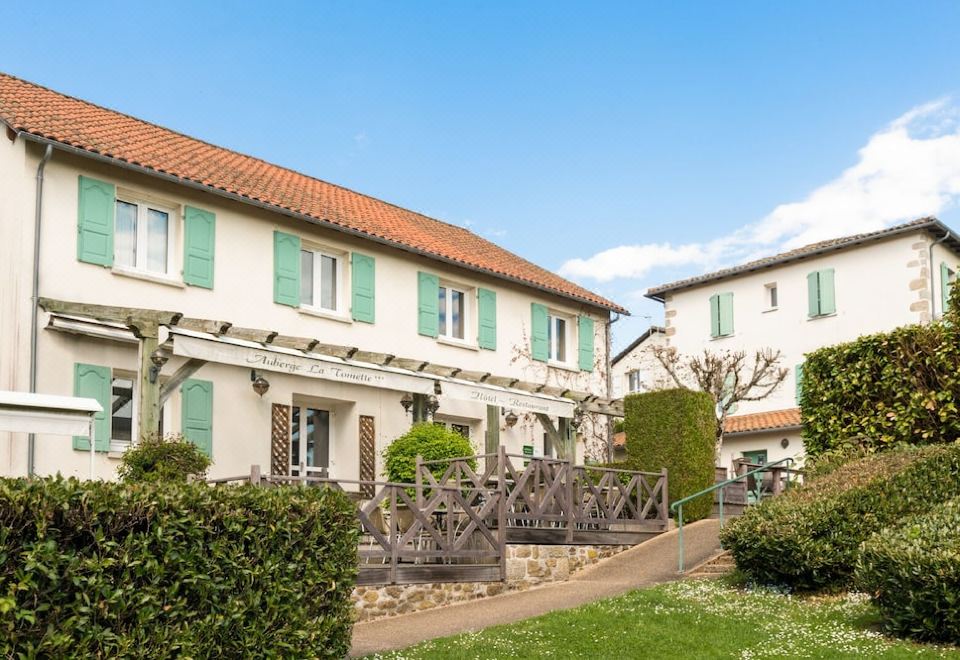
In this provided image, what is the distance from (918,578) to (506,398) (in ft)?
31.5

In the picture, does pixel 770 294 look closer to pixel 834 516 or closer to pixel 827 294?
pixel 827 294

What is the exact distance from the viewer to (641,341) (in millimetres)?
44438

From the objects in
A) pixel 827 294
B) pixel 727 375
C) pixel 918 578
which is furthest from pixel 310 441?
pixel 827 294

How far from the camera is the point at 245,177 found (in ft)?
63.6

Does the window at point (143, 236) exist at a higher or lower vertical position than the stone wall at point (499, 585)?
higher

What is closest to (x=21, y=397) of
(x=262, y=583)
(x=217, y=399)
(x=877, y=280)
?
(x=262, y=583)

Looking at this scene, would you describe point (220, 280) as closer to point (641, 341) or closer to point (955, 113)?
point (955, 113)

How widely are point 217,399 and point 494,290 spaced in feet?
23.5

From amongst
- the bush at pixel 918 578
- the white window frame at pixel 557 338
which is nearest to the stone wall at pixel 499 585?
the bush at pixel 918 578

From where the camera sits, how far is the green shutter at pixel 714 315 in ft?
109

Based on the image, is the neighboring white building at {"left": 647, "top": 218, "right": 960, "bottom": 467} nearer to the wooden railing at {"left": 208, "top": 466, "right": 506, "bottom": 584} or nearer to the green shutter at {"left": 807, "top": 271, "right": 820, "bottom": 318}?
the green shutter at {"left": 807, "top": 271, "right": 820, "bottom": 318}

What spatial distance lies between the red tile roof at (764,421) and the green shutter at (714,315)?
2692 mm

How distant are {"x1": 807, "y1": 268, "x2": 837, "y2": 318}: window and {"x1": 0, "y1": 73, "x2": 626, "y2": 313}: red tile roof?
8.18 metres

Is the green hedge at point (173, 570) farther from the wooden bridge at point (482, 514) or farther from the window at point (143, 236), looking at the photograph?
the window at point (143, 236)
